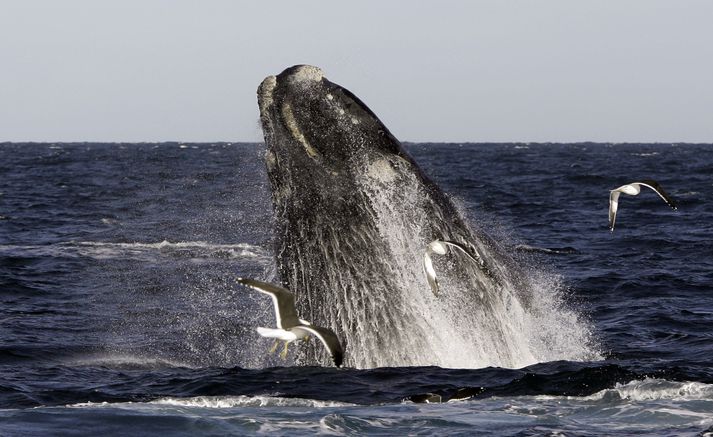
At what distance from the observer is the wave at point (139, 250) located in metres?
25.4

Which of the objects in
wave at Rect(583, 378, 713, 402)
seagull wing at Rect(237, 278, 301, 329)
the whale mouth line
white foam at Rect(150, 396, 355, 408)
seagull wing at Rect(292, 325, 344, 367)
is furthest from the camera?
wave at Rect(583, 378, 713, 402)

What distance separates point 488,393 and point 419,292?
3.50ft

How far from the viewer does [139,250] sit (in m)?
26.5

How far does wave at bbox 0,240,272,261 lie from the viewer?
25406 mm

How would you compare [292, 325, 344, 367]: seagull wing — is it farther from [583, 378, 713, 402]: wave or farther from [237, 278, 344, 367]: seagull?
[583, 378, 713, 402]: wave

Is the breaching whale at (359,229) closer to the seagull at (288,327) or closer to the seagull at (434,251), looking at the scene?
the seagull at (434,251)

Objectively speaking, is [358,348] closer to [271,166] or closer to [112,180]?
[271,166]

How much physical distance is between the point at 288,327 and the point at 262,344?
15.2ft

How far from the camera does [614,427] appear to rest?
9422 millimetres

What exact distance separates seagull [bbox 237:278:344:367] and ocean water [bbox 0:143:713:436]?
0.87 meters

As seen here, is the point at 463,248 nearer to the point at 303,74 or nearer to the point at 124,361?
the point at 303,74

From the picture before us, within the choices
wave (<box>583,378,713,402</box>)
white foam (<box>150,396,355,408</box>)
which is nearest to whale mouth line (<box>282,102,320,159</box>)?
white foam (<box>150,396,355,408</box>)

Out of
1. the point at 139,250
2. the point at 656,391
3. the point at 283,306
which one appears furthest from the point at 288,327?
the point at 139,250

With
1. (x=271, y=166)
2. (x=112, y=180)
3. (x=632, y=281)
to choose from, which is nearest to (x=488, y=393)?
(x=271, y=166)
